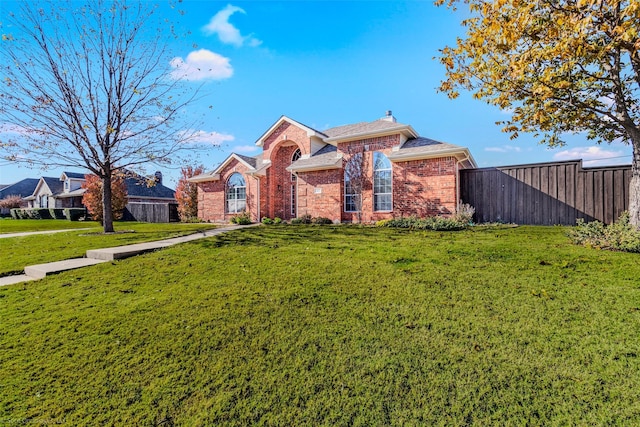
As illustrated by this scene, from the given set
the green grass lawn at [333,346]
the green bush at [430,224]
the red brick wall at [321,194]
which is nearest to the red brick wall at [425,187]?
the green bush at [430,224]

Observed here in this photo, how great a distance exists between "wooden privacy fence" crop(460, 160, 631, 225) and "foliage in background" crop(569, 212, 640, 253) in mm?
3267

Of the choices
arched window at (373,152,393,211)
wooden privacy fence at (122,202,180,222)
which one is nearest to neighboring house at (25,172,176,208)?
wooden privacy fence at (122,202,180,222)

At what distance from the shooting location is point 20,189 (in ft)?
149

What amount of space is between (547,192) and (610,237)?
528 centimetres

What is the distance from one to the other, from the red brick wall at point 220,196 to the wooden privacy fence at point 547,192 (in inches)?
473

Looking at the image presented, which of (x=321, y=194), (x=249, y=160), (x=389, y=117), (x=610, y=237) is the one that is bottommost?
(x=610, y=237)

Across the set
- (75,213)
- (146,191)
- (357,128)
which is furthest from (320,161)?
(146,191)

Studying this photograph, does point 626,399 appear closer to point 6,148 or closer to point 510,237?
point 510,237

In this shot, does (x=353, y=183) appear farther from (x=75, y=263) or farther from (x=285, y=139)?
(x=75, y=263)

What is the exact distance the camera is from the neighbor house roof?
146ft

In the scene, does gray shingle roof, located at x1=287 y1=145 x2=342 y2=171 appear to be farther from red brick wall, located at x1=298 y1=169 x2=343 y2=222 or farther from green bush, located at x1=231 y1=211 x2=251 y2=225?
green bush, located at x1=231 y1=211 x2=251 y2=225

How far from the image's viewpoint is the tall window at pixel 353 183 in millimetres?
14055

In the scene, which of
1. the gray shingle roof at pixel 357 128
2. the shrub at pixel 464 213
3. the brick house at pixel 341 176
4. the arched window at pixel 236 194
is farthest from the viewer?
the arched window at pixel 236 194

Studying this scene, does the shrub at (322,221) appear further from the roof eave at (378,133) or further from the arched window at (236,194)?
the arched window at (236,194)
